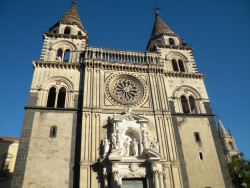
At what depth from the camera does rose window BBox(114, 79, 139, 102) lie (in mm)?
19984

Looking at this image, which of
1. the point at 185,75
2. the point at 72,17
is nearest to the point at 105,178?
the point at 185,75

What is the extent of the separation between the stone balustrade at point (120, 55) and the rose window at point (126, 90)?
249 centimetres

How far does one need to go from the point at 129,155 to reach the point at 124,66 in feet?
29.9

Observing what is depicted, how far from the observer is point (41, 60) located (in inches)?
803

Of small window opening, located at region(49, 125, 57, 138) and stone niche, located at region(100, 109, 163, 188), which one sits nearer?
stone niche, located at region(100, 109, 163, 188)

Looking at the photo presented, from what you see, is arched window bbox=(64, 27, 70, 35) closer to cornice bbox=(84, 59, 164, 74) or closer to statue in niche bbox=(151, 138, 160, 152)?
cornice bbox=(84, 59, 164, 74)

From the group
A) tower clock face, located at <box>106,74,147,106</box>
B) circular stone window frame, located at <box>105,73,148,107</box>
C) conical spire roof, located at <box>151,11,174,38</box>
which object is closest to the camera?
circular stone window frame, located at <box>105,73,148,107</box>

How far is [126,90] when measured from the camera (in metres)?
20.4

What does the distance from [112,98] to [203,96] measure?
31.3 feet

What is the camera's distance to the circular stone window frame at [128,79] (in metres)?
19.3

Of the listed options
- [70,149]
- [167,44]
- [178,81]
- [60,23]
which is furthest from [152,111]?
[60,23]

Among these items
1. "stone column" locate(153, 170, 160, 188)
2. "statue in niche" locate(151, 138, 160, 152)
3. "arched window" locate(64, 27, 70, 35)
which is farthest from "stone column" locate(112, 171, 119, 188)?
"arched window" locate(64, 27, 70, 35)

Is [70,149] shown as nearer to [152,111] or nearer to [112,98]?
[112,98]

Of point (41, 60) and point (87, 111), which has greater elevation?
point (41, 60)
